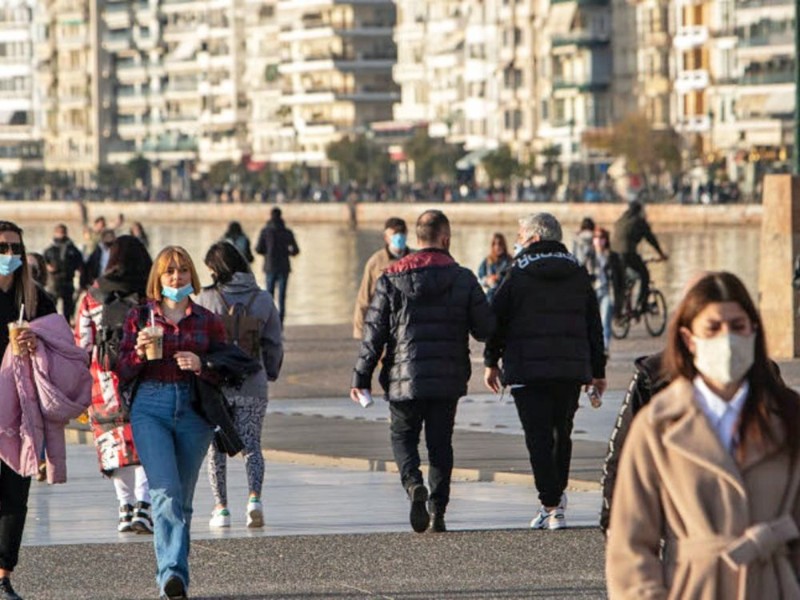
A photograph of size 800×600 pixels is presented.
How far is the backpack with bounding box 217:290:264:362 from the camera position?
1272 cm

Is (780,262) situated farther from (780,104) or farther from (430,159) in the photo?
(430,159)

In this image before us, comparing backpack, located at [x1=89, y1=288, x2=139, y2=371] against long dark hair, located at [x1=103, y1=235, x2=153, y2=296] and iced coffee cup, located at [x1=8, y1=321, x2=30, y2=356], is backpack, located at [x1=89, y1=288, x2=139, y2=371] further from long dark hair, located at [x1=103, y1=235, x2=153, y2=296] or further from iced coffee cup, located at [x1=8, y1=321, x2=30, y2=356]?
iced coffee cup, located at [x1=8, y1=321, x2=30, y2=356]

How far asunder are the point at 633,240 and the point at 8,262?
20.2 meters

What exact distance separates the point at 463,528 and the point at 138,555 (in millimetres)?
1577

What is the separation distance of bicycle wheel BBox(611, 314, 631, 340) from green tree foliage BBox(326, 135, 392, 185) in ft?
409

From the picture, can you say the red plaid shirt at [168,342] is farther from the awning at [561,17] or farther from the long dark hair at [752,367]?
the awning at [561,17]

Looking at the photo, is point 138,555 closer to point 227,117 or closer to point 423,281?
point 423,281

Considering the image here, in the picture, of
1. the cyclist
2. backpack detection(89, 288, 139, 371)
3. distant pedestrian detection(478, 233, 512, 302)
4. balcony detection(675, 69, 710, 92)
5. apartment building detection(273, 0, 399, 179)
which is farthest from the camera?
apartment building detection(273, 0, 399, 179)

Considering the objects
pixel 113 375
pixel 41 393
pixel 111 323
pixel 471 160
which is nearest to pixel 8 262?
pixel 41 393

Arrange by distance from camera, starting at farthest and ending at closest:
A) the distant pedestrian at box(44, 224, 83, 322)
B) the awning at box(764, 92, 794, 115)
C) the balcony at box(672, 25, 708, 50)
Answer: the balcony at box(672, 25, 708, 50) → the awning at box(764, 92, 794, 115) → the distant pedestrian at box(44, 224, 83, 322)

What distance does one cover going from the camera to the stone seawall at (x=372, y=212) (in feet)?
346

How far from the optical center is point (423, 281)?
40.0 ft

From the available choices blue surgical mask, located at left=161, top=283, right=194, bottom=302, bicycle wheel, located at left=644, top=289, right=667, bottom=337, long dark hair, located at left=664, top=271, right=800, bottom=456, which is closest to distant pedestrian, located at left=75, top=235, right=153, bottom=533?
blue surgical mask, located at left=161, top=283, right=194, bottom=302

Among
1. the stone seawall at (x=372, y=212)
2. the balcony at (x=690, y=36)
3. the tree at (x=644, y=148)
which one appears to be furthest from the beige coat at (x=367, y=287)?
the balcony at (x=690, y=36)
